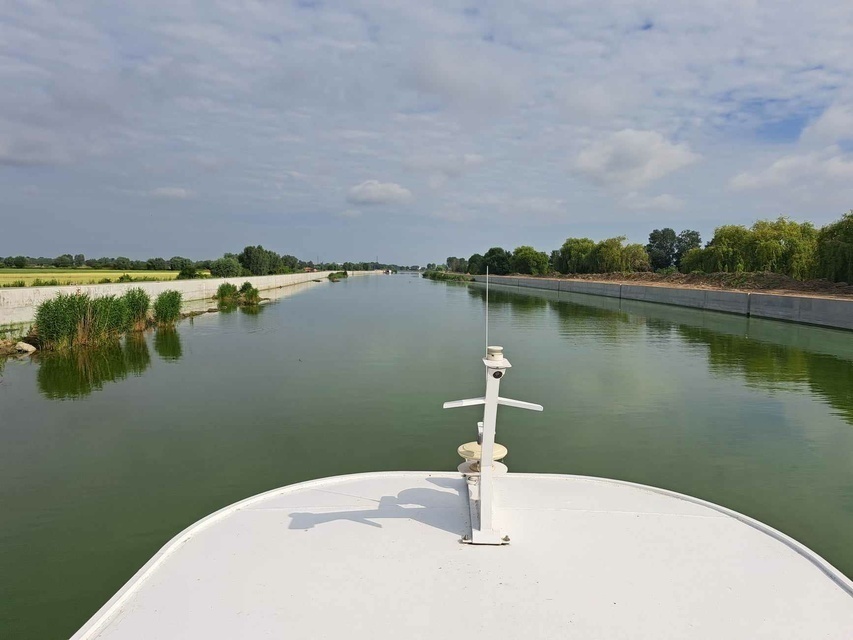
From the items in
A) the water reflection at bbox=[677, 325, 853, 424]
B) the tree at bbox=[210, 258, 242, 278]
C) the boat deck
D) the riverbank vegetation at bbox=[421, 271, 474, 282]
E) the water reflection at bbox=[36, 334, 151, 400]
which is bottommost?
the water reflection at bbox=[677, 325, 853, 424]

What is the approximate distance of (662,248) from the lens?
97875mm

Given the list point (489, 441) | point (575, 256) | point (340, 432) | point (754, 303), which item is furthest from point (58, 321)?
point (575, 256)

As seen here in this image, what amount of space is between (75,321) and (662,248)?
99155mm

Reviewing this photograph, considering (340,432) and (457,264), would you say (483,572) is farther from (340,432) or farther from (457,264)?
(457,264)

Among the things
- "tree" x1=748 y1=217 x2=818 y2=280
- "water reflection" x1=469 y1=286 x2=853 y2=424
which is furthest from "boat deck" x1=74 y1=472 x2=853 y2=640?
"tree" x1=748 y1=217 x2=818 y2=280

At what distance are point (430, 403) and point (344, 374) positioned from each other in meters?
3.76

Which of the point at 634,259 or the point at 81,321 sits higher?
the point at 634,259

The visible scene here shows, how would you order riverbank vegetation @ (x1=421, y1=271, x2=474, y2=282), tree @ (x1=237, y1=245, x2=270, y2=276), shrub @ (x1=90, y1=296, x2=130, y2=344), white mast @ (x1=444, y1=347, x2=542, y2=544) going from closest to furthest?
white mast @ (x1=444, y1=347, x2=542, y2=544)
shrub @ (x1=90, y1=296, x2=130, y2=344)
tree @ (x1=237, y1=245, x2=270, y2=276)
riverbank vegetation @ (x1=421, y1=271, x2=474, y2=282)

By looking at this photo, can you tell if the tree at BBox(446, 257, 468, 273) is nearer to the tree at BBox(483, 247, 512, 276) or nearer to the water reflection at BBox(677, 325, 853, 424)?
the tree at BBox(483, 247, 512, 276)

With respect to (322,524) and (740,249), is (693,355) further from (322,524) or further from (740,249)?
A: (740,249)

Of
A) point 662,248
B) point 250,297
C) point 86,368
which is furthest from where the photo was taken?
point 662,248

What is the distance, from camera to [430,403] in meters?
10.7

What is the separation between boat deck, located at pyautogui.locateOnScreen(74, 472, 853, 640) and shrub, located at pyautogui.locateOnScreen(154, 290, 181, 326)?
74.3 ft

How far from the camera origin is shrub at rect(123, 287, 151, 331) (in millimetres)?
21984
